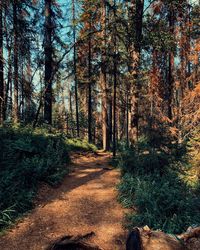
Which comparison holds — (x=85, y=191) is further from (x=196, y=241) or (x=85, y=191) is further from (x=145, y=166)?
(x=196, y=241)

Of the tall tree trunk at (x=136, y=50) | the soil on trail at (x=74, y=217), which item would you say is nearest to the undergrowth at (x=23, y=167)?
the soil on trail at (x=74, y=217)

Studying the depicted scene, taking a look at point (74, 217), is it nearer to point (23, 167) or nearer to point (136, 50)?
point (23, 167)

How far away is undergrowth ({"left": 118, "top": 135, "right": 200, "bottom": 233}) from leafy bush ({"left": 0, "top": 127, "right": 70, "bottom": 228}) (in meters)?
2.43

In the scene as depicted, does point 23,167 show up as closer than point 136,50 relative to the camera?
Yes

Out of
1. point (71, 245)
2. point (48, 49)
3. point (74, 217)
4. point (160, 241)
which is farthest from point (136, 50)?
point (160, 241)

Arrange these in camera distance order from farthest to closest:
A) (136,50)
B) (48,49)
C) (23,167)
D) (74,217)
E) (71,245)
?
(48,49)
(136,50)
(23,167)
(74,217)
(71,245)

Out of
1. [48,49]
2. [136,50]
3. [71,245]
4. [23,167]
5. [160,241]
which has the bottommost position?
[71,245]

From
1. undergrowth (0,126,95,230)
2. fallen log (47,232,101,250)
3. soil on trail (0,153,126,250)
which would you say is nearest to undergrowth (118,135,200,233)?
soil on trail (0,153,126,250)

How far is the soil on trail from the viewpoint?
17.7 ft

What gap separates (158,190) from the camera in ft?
22.6

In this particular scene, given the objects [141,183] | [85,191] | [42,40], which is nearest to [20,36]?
[42,40]

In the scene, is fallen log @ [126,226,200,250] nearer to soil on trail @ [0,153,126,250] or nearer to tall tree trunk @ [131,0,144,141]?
soil on trail @ [0,153,126,250]

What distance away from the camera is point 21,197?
662 cm

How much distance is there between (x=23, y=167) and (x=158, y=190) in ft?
13.1
